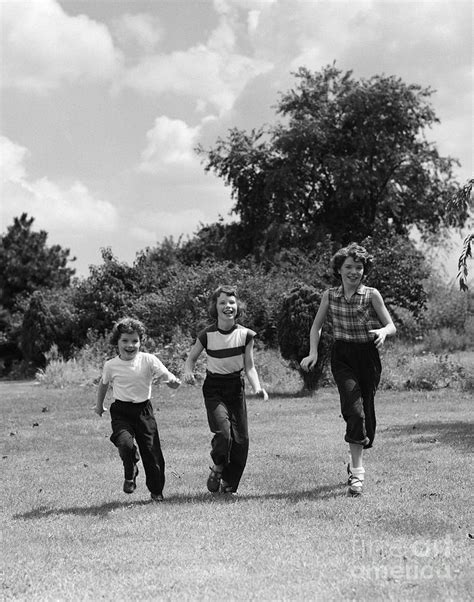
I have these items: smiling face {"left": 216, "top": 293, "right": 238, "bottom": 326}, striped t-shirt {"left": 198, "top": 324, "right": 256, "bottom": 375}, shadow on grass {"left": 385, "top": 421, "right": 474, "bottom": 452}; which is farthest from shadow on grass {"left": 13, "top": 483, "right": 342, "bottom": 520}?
shadow on grass {"left": 385, "top": 421, "right": 474, "bottom": 452}

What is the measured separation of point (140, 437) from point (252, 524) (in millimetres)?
Answer: 1497

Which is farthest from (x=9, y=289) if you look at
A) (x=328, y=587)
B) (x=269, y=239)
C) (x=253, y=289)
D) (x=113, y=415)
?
(x=328, y=587)

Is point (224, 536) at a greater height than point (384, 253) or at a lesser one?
lesser

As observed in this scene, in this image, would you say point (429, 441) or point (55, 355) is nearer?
point (429, 441)

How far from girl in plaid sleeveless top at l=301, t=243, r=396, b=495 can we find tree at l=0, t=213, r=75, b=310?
35.4m

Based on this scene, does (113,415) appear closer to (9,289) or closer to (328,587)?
(328,587)

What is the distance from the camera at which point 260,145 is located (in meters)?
37.4

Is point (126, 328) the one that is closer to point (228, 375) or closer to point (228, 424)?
point (228, 375)

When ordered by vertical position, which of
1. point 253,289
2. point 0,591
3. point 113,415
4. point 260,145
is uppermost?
point 260,145

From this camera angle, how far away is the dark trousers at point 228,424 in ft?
22.5

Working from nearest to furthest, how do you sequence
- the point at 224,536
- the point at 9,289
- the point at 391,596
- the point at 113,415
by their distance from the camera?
1. the point at 391,596
2. the point at 224,536
3. the point at 113,415
4. the point at 9,289

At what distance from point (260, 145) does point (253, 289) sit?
553 inches

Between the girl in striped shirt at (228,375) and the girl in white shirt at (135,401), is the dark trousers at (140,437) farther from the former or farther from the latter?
the girl in striped shirt at (228,375)

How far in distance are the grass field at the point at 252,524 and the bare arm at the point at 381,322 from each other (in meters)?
1.32
